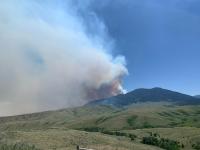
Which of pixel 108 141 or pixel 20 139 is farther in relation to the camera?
pixel 108 141

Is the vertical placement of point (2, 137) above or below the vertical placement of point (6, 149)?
above

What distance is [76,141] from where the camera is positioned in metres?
149

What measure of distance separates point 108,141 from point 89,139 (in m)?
7.69

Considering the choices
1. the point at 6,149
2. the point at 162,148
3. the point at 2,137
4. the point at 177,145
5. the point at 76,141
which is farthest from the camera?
the point at 177,145

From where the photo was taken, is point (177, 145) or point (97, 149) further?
point (177, 145)

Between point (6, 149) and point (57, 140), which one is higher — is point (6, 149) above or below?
below

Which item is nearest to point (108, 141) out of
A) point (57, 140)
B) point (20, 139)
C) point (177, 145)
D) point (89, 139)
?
point (89, 139)

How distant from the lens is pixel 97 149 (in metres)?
127

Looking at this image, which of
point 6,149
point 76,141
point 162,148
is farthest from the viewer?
point 162,148

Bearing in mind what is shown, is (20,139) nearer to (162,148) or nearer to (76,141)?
(76,141)

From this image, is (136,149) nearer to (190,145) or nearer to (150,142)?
(150,142)

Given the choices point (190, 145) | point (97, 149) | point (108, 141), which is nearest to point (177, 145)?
point (190, 145)

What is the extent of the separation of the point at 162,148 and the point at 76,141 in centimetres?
4875

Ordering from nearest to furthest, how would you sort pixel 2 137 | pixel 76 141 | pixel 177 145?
1. pixel 2 137
2. pixel 76 141
3. pixel 177 145
